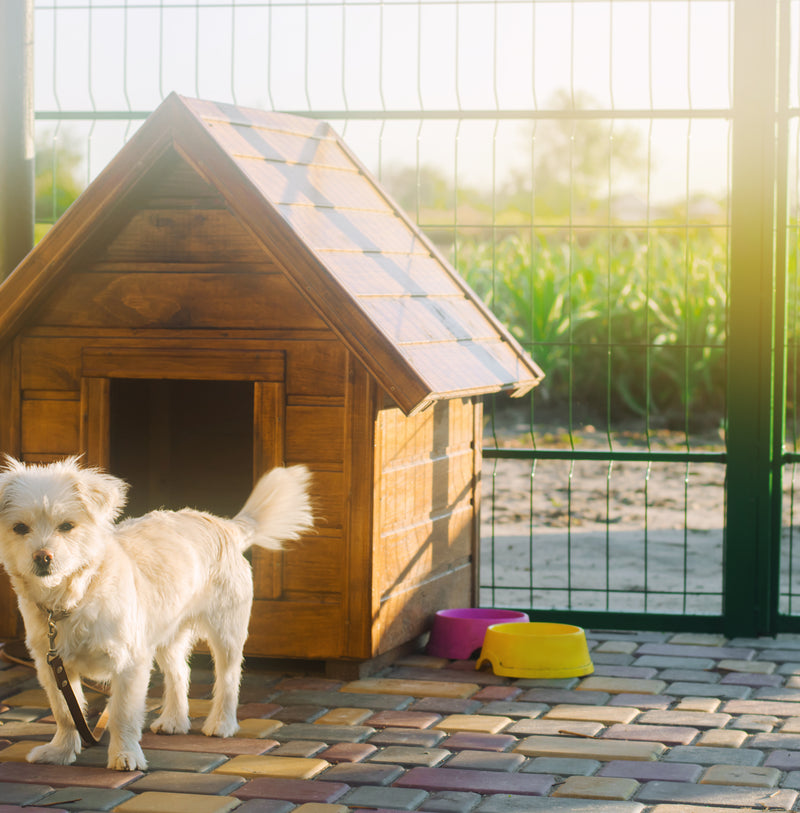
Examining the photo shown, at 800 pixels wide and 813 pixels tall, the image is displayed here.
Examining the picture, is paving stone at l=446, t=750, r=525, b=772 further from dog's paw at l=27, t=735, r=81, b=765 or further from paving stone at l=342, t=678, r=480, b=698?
dog's paw at l=27, t=735, r=81, b=765

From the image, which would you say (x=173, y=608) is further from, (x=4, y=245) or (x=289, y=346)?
(x=4, y=245)

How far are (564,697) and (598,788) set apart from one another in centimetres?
114

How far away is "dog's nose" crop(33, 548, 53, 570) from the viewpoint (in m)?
3.87

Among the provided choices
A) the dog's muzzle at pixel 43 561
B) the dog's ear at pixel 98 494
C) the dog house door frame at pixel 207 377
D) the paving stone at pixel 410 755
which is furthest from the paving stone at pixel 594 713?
the dog's muzzle at pixel 43 561

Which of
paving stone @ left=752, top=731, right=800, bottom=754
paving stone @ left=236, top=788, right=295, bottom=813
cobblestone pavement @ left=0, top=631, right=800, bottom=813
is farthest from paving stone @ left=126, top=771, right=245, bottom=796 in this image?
paving stone @ left=752, top=731, right=800, bottom=754

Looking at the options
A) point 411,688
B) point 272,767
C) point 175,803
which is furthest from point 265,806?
point 411,688

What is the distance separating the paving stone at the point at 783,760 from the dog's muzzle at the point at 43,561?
7.97ft

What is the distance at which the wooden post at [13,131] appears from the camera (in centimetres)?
610

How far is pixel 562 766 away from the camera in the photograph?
4238mm

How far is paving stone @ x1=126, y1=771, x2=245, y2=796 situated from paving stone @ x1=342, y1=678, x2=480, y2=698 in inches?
44.0

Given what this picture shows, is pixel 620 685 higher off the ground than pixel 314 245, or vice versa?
pixel 314 245

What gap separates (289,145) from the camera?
5738 millimetres

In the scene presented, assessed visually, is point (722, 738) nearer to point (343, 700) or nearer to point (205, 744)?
point (343, 700)

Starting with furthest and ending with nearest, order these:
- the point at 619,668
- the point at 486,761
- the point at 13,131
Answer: the point at 13,131
the point at 619,668
the point at 486,761
